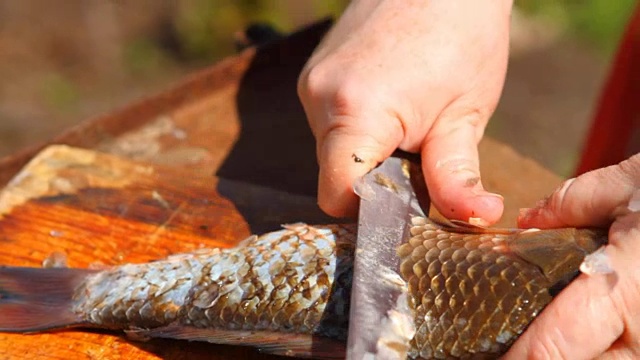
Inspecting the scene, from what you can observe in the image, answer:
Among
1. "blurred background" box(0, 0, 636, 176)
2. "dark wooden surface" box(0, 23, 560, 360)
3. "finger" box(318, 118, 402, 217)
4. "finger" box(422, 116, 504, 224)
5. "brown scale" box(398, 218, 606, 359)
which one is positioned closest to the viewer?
"brown scale" box(398, 218, 606, 359)

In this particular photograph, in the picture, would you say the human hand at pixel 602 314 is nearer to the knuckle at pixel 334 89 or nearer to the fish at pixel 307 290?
the fish at pixel 307 290

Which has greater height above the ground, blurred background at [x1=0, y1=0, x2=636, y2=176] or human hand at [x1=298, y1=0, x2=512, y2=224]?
human hand at [x1=298, y1=0, x2=512, y2=224]

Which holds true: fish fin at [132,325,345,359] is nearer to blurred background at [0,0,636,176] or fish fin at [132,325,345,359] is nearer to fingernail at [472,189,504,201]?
fingernail at [472,189,504,201]

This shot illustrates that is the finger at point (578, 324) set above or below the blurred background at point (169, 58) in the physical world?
above

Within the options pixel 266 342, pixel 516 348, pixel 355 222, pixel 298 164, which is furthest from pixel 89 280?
pixel 516 348

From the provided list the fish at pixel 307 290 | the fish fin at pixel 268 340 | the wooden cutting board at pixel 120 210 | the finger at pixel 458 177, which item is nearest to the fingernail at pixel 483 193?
the finger at pixel 458 177

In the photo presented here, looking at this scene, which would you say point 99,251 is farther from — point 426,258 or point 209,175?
point 426,258

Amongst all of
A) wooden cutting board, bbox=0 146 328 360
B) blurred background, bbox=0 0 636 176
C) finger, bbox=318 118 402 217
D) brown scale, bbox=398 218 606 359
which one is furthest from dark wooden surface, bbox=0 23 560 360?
blurred background, bbox=0 0 636 176
